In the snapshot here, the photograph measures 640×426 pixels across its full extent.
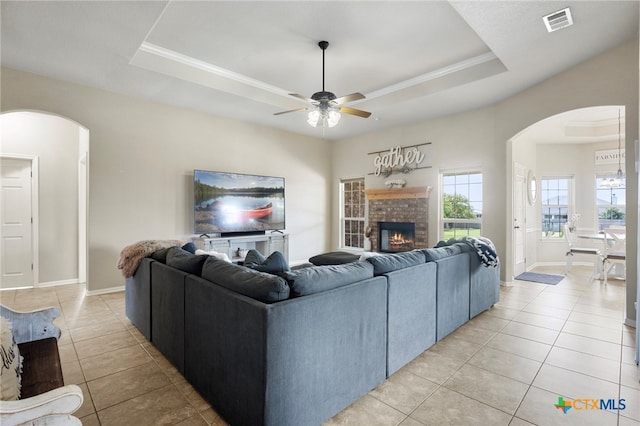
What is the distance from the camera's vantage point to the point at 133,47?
11.2 ft

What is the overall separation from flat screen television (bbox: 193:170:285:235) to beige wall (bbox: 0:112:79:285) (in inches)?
85.8

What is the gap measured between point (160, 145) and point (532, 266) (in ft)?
25.3

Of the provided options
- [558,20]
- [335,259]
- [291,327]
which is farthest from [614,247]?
[291,327]

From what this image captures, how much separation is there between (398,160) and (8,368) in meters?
6.29

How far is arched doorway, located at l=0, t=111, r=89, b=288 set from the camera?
16.3 ft

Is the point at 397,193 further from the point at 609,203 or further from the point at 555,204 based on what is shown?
the point at 609,203

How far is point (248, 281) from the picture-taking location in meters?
1.85

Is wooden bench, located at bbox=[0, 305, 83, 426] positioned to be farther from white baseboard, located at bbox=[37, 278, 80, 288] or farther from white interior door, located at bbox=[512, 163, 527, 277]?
white interior door, located at bbox=[512, 163, 527, 277]

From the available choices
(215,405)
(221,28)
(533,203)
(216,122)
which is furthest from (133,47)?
(533,203)

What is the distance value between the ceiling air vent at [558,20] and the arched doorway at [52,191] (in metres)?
6.09

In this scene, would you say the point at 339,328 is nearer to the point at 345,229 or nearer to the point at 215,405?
the point at 215,405

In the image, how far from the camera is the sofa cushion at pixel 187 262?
7.82 ft

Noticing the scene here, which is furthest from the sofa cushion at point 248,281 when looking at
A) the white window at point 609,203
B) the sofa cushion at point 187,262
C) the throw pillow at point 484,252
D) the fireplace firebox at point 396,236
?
the white window at point 609,203

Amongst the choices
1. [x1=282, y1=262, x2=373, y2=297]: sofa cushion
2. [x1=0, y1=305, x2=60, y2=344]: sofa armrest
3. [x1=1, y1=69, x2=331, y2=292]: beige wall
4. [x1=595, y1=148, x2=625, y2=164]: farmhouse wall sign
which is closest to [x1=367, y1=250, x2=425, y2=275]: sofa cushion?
[x1=282, y1=262, x2=373, y2=297]: sofa cushion
